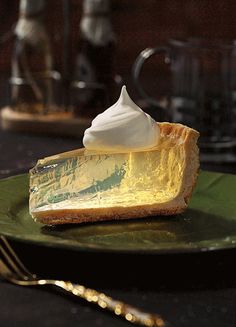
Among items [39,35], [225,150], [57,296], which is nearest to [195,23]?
[39,35]

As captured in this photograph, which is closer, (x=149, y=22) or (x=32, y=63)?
(x=32, y=63)

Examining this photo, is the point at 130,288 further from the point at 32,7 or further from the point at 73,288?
the point at 32,7

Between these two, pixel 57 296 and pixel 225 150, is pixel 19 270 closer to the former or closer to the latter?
pixel 57 296

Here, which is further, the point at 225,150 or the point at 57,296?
the point at 225,150

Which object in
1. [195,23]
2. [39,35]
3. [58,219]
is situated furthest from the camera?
[195,23]

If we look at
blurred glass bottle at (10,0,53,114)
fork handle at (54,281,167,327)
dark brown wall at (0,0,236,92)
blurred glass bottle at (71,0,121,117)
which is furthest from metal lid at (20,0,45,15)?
fork handle at (54,281,167,327)

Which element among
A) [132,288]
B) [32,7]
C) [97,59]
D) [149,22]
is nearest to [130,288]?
[132,288]

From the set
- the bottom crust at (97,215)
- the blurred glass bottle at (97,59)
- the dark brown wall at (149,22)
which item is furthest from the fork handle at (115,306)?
the dark brown wall at (149,22)
